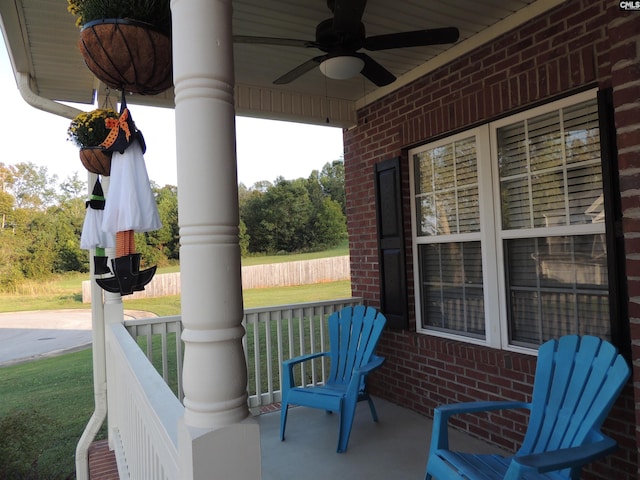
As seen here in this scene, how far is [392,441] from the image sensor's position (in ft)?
9.96

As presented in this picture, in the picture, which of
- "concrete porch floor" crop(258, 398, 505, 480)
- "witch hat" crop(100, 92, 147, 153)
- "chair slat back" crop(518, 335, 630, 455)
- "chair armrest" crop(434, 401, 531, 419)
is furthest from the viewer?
"concrete porch floor" crop(258, 398, 505, 480)

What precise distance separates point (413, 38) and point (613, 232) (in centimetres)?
141

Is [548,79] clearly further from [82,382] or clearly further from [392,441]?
[82,382]

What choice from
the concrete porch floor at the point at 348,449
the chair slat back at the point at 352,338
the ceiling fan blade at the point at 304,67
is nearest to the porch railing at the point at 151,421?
the concrete porch floor at the point at 348,449

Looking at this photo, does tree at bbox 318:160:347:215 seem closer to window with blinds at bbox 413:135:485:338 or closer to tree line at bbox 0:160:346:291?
tree line at bbox 0:160:346:291

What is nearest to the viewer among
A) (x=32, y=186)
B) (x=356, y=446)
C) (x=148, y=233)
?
(x=356, y=446)

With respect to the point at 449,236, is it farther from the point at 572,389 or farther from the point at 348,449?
the point at 348,449

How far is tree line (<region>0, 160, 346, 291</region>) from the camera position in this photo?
13.9m

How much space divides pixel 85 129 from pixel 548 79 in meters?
2.51

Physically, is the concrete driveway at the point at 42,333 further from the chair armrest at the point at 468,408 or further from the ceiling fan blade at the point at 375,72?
the chair armrest at the point at 468,408

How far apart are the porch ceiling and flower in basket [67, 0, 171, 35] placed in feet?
3.71

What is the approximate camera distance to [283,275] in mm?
15961

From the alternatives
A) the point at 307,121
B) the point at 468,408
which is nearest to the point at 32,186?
the point at 307,121

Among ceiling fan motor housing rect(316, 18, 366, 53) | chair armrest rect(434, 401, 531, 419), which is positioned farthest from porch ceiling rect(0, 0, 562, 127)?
chair armrest rect(434, 401, 531, 419)
